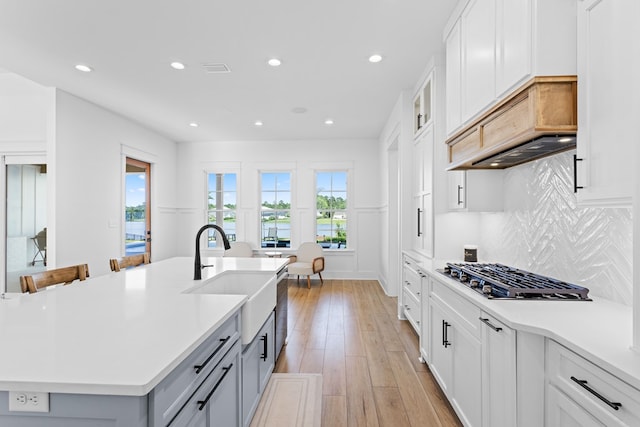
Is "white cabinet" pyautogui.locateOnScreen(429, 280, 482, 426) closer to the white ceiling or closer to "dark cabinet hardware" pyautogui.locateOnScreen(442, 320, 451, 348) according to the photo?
"dark cabinet hardware" pyautogui.locateOnScreen(442, 320, 451, 348)

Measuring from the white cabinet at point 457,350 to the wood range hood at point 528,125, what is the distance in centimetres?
91

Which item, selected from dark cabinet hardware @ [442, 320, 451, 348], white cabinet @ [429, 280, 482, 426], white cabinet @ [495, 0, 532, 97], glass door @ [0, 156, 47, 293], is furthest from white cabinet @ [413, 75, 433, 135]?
glass door @ [0, 156, 47, 293]

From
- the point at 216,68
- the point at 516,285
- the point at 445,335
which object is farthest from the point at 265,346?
the point at 216,68

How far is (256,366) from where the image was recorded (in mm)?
1969

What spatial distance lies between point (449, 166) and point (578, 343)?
1685mm

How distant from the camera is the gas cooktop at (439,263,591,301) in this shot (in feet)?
5.06

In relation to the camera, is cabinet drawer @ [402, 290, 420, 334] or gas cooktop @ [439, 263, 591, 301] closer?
gas cooktop @ [439, 263, 591, 301]

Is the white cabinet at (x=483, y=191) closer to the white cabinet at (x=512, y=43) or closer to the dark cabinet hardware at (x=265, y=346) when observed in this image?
the white cabinet at (x=512, y=43)

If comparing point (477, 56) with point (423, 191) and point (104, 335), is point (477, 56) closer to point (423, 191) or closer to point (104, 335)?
point (423, 191)

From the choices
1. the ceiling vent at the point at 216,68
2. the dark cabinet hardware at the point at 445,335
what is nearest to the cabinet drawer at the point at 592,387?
the dark cabinet hardware at the point at 445,335

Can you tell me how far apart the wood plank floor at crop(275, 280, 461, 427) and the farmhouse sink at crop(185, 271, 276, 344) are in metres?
0.80

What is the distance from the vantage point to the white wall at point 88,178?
3834mm

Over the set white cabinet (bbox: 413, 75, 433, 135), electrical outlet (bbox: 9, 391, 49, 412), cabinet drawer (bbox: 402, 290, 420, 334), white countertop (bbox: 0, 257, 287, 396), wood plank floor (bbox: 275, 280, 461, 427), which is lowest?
wood plank floor (bbox: 275, 280, 461, 427)

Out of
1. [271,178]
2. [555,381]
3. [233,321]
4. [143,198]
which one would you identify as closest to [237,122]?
[271,178]
